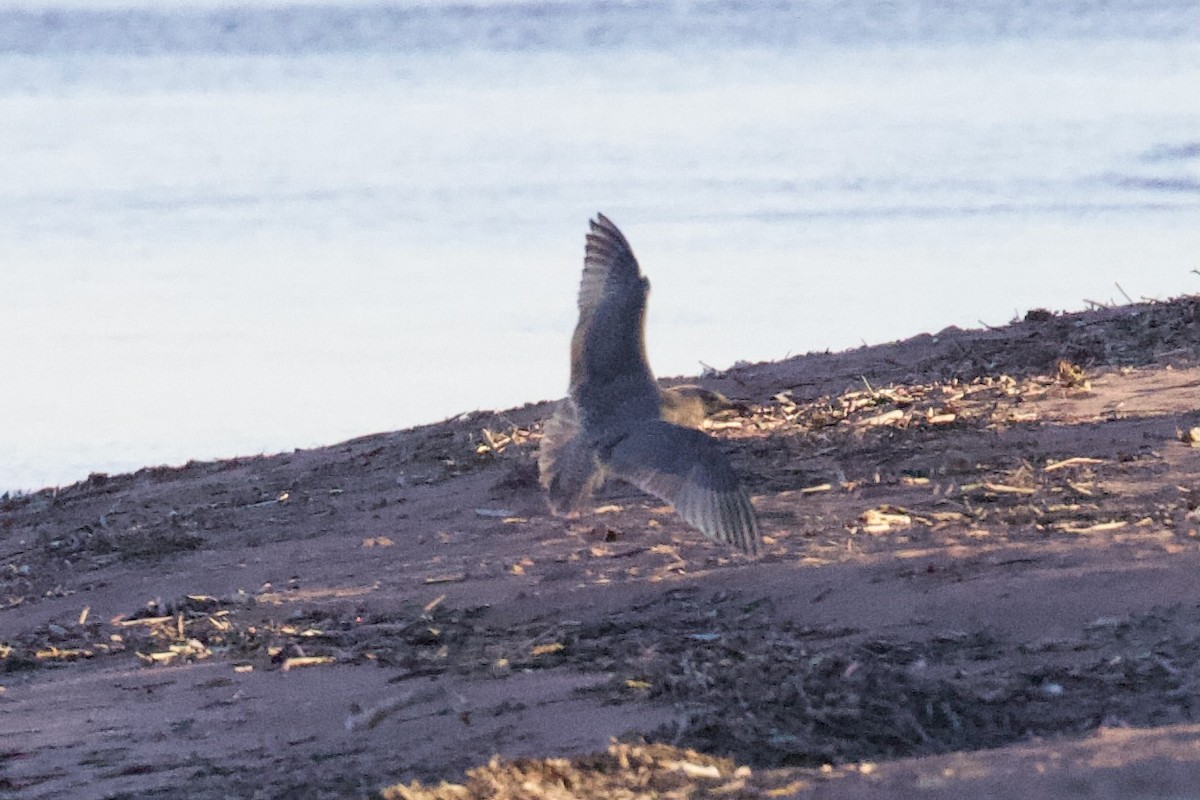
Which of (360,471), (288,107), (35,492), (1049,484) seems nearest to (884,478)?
(1049,484)

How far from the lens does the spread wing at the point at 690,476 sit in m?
6.25

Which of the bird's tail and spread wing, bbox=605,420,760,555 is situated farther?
the bird's tail

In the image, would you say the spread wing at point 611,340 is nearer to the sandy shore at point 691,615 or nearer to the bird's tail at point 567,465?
the bird's tail at point 567,465

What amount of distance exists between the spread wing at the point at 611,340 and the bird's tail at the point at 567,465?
0.31 ft

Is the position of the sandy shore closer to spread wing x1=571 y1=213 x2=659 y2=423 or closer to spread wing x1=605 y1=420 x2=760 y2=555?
spread wing x1=605 y1=420 x2=760 y2=555

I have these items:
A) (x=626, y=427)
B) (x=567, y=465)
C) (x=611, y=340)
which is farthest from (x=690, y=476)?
(x=611, y=340)

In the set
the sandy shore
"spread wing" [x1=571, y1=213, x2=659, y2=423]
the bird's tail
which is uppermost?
"spread wing" [x1=571, y1=213, x2=659, y2=423]

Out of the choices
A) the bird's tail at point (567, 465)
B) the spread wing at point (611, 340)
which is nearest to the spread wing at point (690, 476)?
the bird's tail at point (567, 465)

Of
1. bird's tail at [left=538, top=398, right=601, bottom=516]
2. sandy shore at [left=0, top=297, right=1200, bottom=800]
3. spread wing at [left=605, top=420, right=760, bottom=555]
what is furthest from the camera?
bird's tail at [left=538, top=398, right=601, bottom=516]

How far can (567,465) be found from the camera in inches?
274

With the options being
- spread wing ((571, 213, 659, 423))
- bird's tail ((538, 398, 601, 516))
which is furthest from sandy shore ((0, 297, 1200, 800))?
spread wing ((571, 213, 659, 423))

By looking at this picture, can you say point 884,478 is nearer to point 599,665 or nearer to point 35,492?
point 599,665

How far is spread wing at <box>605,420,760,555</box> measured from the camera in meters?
6.25

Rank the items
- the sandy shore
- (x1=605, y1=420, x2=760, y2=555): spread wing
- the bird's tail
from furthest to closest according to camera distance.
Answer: the bird's tail < (x1=605, y1=420, x2=760, y2=555): spread wing < the sandy shore
